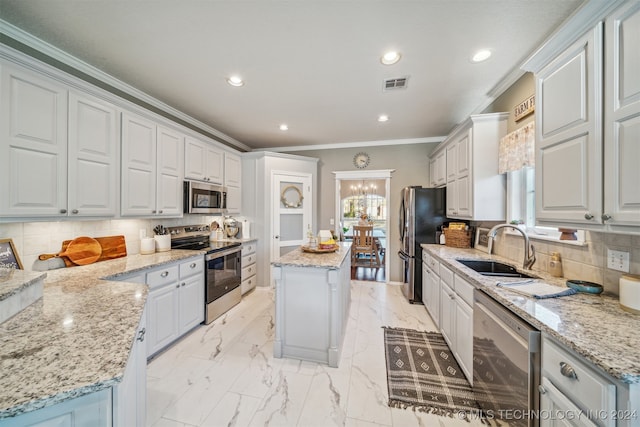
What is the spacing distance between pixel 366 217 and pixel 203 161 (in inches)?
172

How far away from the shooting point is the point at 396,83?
2359 millimetres

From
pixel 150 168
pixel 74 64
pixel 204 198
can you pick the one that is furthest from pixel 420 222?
pixel 74 64

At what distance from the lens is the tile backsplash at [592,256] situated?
127 centimetres

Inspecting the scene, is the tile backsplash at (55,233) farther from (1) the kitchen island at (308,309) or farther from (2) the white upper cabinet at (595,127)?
(2) the white upper cabinet at (595,127)

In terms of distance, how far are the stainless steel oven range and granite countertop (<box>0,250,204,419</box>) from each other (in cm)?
123

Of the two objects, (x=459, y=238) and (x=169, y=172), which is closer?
(x=169, y=172)

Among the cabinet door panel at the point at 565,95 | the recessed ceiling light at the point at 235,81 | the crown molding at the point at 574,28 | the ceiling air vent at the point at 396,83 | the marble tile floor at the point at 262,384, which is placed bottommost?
the marble tile floor at the point at 262,384

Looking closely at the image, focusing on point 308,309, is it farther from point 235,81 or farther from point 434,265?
point 235,81

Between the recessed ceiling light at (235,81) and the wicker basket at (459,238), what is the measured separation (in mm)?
3117

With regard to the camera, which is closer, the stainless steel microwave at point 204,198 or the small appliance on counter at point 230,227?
the stainless steel microwave at point 204,198

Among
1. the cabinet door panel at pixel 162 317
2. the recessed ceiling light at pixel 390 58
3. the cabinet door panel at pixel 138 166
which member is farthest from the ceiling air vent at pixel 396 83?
the cabinet door panel at pixel 162 317

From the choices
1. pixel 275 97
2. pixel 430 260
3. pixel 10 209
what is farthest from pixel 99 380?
pixel 430 260

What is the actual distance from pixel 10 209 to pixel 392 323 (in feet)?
11.5

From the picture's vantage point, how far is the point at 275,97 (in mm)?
2680
